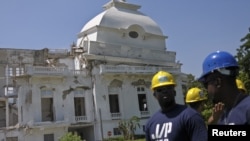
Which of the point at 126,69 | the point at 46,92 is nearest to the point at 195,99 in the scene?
the point at 46,92

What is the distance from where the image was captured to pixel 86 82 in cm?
3294

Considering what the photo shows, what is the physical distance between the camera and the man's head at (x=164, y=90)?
13.1 ft

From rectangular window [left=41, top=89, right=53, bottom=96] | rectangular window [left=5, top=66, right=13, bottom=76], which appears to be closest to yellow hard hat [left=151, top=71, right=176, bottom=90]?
rectangular window [left=41, top=89, right=53, bottom=96]

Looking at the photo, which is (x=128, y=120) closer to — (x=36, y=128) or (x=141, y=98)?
(x=141, y=98)

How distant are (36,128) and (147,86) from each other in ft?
39.1

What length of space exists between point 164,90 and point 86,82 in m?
29.1

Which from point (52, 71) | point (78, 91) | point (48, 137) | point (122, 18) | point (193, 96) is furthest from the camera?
point (122, 18)

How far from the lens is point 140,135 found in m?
33.1

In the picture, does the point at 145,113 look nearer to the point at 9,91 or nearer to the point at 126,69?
the point at 126,69

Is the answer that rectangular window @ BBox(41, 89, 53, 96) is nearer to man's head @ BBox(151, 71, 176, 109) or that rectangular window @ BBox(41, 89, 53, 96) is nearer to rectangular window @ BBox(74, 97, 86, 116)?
rectangular window @ BBox(74, 97, 86, 116)

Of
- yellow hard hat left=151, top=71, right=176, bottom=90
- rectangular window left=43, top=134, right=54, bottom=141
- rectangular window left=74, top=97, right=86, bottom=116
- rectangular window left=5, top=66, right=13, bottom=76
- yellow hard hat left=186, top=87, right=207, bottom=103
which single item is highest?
rectangular window left=5, top=66, right=13, bottom=76

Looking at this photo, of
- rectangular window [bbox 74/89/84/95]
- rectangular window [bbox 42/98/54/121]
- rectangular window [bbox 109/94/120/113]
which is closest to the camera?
rectangular window [bbox 42/98/54/121]

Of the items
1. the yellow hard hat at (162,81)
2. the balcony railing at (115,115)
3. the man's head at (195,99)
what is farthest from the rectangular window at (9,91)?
the yellow hard hat at (162,81)

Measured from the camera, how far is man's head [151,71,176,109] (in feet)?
13.1
